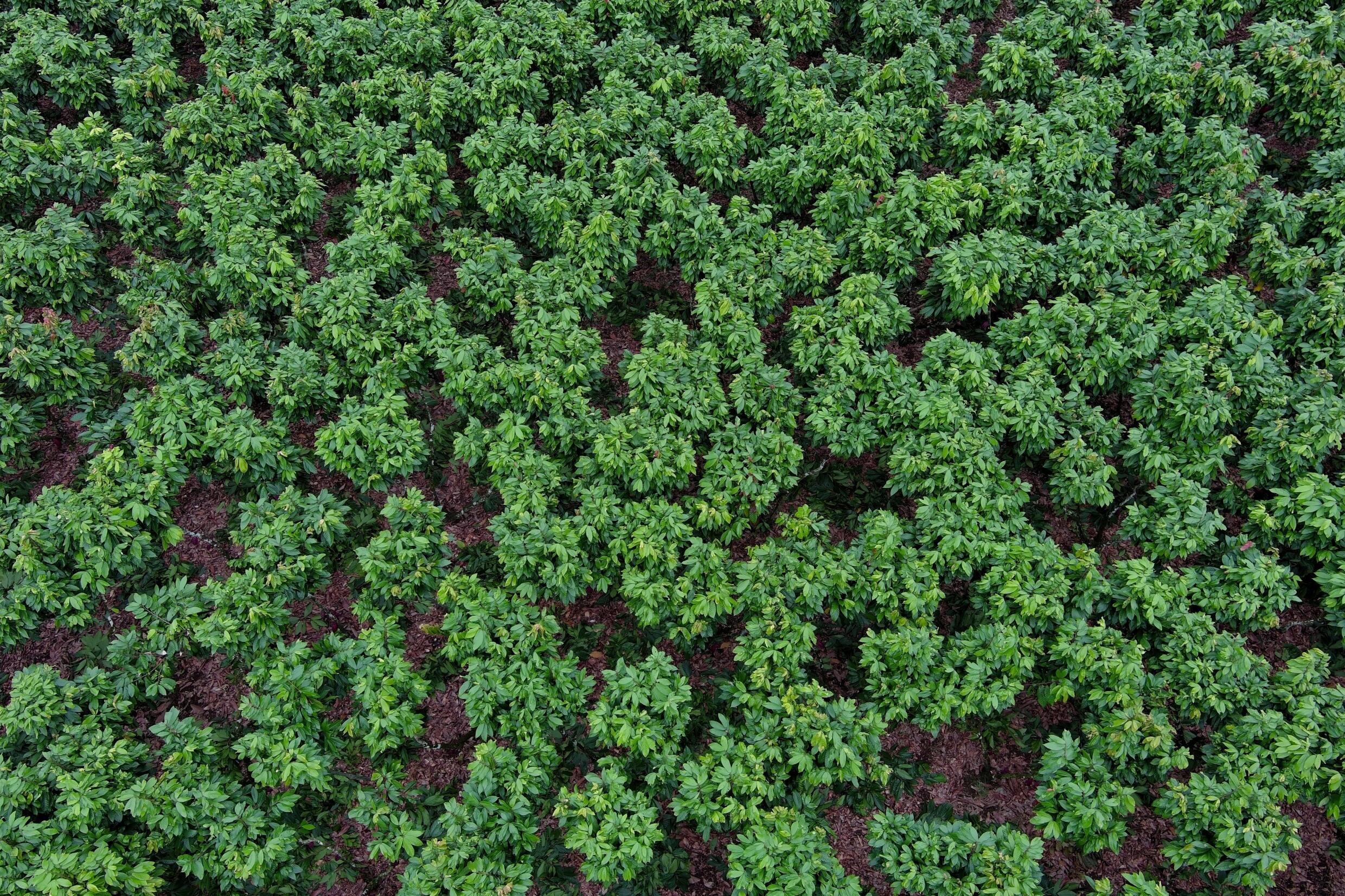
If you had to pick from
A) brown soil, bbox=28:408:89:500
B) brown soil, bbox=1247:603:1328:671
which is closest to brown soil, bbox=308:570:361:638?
brown soil, bbox=28:408:89:500

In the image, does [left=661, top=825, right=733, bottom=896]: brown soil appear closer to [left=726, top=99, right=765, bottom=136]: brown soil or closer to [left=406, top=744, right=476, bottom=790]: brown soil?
[left=406, top=744, right=476, bottom=790]: brown soil

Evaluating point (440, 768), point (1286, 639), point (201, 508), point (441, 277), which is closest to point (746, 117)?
point (441, 277)

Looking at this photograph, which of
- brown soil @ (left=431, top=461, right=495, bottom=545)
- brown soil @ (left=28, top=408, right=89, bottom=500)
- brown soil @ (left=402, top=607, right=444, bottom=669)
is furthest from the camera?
brown soil @ (left=28, top=408, right=89, bottom=500)

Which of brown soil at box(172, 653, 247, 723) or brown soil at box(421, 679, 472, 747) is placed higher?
brown soil at box(421, 679, 472, 747)

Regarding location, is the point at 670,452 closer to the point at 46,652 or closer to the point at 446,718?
the point at 446,718

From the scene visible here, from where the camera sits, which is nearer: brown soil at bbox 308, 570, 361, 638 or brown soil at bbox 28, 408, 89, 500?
brown soil at bbox 308, 570, 361, 638

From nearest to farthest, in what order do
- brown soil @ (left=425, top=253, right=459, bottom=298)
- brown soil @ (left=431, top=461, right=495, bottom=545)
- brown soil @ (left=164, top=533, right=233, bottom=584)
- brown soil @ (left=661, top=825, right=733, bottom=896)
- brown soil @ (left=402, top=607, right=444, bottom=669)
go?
brown soil @ (left=661, top=825, right=733, bottom=896) → brown soil @ (left=402, top=607, right=444, bottom=669) → brown soil @ (left=164, top=533, right=233, bottom=584) → brown soil @ (left=431, top=461, right=495, bottom=545) → brown soil @ (left=425, top=253, right=459, bottom=298)

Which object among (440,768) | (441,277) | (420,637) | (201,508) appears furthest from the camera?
(441,277)

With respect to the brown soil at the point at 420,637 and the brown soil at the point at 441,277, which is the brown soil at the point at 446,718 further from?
the brown soil at the point at 441,277
